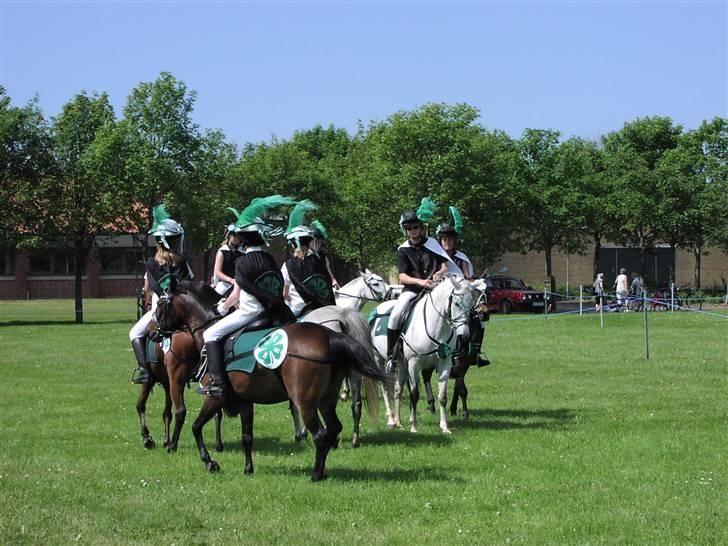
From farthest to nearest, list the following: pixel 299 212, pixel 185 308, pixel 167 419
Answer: pixel 167 419 → pixel 299 212 → pixel 185 308

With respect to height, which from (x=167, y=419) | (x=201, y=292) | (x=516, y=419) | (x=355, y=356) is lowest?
(x=516, y=419)

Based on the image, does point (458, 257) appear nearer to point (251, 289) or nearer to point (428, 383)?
point (428, 383)

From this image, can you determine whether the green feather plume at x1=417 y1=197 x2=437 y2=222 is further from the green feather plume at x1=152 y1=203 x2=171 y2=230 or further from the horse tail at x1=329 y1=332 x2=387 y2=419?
the horse tail at x1=329 y1=332 x2=387 y2=419

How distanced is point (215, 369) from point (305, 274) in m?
2.82

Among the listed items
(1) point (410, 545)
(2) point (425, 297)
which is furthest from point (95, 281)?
(1) point (410, 545)

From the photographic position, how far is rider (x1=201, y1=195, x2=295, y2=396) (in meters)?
11.2

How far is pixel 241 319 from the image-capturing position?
37.3 feet

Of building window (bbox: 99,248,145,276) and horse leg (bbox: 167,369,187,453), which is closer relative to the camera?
horse leg (bbox: 167,369,187,453)

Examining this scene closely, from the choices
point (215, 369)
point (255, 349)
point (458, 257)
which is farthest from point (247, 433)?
point (458, 257)

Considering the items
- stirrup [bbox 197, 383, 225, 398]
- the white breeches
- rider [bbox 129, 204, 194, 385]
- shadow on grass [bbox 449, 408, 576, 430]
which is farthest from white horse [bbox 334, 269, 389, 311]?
stirrup [bbox 197, 383, 225, 398]

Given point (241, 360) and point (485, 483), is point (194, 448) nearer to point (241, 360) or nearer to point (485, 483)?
point (241, 360)

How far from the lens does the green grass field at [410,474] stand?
28.9 feet

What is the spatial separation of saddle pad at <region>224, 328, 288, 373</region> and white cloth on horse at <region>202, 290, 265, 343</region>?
0.31ft

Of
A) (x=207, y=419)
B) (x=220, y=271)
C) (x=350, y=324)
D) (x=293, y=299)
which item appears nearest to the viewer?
(x=207, y=419)
